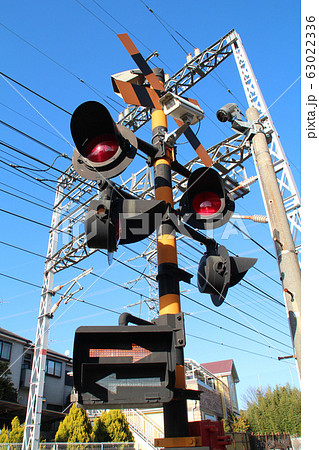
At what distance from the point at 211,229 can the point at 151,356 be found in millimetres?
1662

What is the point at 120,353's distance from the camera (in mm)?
2488

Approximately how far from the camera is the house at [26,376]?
867 inches

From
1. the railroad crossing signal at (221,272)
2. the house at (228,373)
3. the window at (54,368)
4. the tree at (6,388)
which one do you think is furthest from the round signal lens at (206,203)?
the house at (228,373)

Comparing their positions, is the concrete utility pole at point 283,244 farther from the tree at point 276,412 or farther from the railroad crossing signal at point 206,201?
the tree at point 276,412

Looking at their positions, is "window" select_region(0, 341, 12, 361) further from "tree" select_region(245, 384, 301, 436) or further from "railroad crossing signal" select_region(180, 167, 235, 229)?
"tree" select_region(245, 384, 301, 436)

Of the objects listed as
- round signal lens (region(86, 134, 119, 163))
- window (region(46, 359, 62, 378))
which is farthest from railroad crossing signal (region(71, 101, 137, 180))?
window (region(46, 359, 62, 378))

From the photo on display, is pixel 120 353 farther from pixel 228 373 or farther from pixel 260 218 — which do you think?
pixel 228 373

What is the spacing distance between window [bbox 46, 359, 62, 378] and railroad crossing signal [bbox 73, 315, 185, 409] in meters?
26.2

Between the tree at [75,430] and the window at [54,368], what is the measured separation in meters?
10.8

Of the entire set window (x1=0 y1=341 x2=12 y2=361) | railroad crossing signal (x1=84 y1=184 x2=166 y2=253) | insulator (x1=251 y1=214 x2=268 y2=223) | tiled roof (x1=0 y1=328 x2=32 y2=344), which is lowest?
railroad crossing signal (x1=84 y1=184 x2=166 y2=253)

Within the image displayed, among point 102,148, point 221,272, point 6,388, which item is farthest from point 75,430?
Result: point 102,148

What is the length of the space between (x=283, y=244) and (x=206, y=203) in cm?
92

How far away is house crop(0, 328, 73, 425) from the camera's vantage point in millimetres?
22016

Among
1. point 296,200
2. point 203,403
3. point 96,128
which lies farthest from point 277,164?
point 203,403
